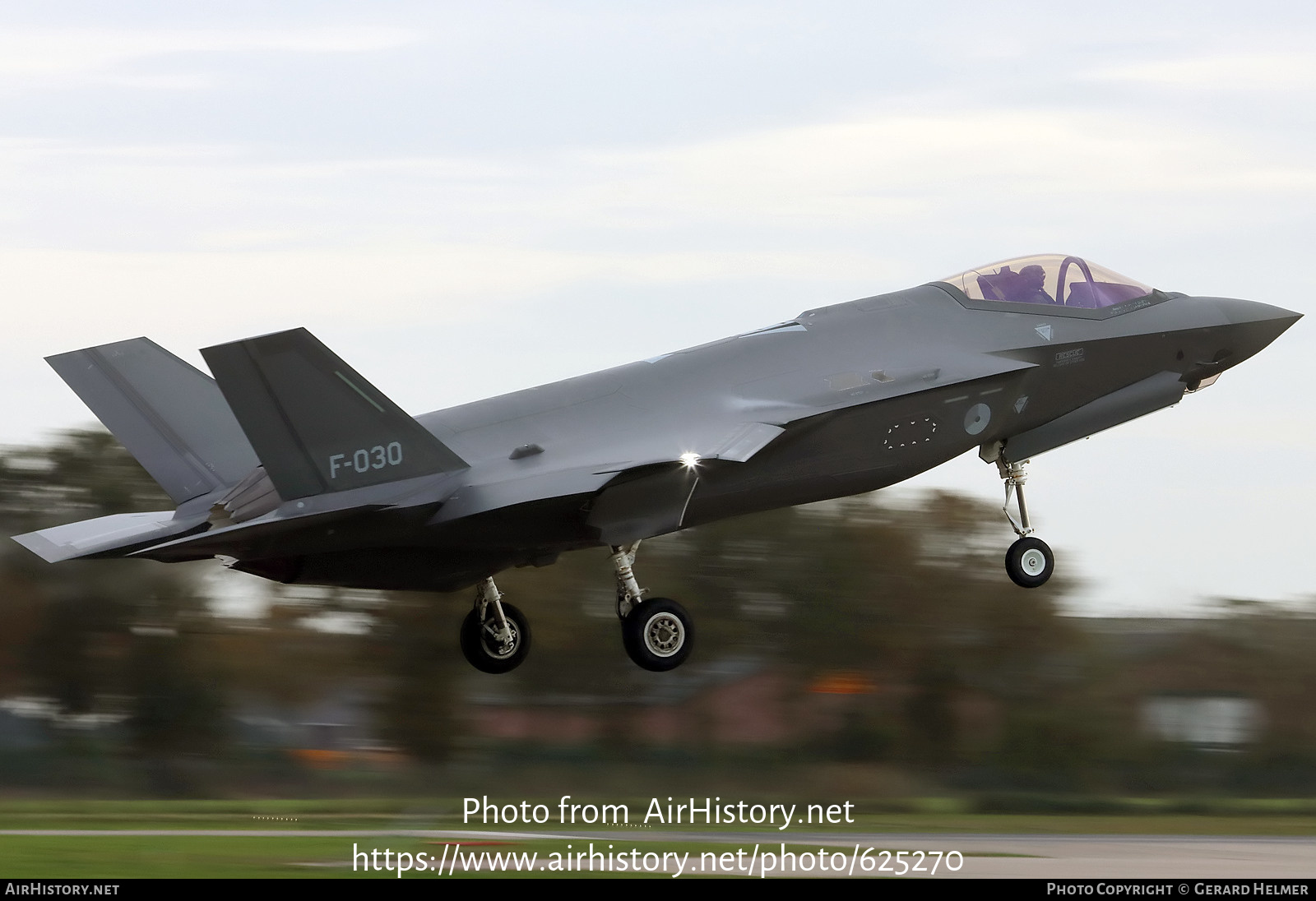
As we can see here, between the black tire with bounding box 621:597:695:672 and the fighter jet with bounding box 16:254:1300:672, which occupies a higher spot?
the fighter jet with bounding box 16:254:1300:672

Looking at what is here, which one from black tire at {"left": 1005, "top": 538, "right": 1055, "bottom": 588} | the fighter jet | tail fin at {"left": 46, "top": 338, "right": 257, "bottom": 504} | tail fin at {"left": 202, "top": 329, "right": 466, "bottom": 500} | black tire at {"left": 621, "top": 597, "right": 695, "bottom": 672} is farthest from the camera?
black tire at {"left": 1005, "top": 538, "right": 1055, "bottom": 588}

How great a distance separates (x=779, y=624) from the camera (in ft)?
153

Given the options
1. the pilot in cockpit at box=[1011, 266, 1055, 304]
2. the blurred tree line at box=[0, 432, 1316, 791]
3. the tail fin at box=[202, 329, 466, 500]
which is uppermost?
the pilot in cockpit at box=[1011, 266, 1055, 304]

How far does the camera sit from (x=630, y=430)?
55.6ft

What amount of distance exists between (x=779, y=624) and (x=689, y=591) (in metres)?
3.18

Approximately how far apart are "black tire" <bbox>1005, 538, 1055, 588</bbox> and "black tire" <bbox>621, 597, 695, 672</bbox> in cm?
461

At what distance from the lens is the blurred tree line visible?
137ft

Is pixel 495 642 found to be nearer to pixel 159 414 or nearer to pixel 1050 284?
pixel 159 414

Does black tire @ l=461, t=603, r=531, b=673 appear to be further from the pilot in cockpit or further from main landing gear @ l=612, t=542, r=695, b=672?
the pilot in cockpit

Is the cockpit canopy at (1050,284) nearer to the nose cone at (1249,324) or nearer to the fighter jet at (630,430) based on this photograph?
the fighter jet at (630,430)

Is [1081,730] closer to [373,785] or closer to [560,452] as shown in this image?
[373,785]

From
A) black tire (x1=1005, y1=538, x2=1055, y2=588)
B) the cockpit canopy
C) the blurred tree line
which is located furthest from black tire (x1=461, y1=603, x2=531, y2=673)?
the blurred tree line

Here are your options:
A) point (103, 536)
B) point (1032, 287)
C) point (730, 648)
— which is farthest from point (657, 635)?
point (730, 648)
